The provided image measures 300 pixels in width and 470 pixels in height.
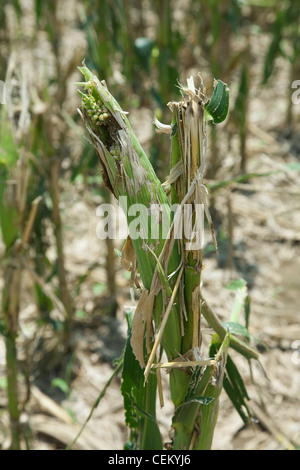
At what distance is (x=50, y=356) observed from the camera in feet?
5.15

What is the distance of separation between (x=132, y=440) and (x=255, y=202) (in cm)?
164

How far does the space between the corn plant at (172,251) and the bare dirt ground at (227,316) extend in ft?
0.72

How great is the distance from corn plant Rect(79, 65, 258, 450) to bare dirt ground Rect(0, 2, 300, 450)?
0.72ft

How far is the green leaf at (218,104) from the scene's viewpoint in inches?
21.5

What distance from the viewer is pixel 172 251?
61 cm

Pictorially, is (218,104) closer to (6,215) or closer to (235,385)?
(235,385)

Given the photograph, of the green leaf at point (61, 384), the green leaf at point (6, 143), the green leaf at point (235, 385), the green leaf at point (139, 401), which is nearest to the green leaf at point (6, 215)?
the green leaf at point (6, 143)

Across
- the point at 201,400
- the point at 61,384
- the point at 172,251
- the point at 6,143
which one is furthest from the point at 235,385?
the point at 61,384

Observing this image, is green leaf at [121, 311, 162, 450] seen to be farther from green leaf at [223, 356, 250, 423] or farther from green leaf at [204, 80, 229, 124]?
green leaf at [204, 80, 229, 124]

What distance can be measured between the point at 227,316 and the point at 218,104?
1.28 meters
